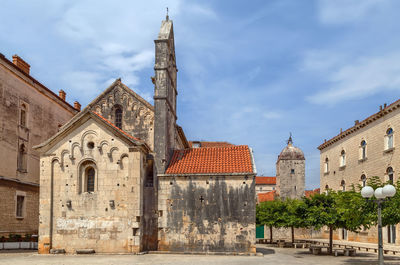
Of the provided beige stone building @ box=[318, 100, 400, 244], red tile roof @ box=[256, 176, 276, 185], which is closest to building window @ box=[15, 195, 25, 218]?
beige stone building @ box=[318, 100, 400, 244]

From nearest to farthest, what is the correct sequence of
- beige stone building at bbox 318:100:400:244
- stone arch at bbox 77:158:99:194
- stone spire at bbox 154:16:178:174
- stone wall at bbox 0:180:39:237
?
stone arch at bbox 77:158:99:194
stone spire at bbox 154:16:178:174
stone wall at bbox 0:180:39:237
beige stone building at bbox 318:100:400:244

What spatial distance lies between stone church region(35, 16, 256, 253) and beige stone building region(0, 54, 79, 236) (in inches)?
194

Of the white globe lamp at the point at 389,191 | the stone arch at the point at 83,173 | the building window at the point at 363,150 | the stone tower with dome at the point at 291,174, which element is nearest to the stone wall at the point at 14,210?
the stone arch at the point at 83,173

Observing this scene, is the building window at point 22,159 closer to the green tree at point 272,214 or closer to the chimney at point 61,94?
the chimney at point 61,94

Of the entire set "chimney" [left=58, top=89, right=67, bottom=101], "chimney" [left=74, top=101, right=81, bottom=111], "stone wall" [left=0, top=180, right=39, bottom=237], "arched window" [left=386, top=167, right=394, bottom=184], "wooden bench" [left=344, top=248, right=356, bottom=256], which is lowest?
"wooden bench" [left=344, top=248, right=356, bottom=256]

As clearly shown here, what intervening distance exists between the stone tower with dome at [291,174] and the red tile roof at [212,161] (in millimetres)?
35731

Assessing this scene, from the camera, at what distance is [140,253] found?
21.7m

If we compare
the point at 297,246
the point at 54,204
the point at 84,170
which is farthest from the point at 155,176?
the point at 297,246

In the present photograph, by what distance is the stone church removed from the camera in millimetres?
22375

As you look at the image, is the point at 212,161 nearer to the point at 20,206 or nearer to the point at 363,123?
the point at 20,206

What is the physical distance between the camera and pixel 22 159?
29016 millimetres

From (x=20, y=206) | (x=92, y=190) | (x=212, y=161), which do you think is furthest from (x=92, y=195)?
(x=20, y=206)

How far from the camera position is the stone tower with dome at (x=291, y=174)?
5984 centimetres

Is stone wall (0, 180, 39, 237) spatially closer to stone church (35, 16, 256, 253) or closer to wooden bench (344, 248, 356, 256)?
stone church (35, 16, 256, 253)
